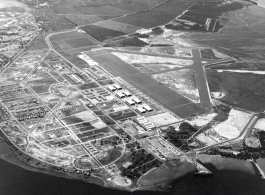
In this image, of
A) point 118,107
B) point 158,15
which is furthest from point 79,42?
point 118,107

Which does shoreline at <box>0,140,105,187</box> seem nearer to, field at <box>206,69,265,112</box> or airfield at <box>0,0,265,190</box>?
airfield at <box>0,0,265,190</box>

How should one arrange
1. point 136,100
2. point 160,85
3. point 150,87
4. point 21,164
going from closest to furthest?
1. point 21,164
2. point 136,100
3. point 150,87
4. point 160,85

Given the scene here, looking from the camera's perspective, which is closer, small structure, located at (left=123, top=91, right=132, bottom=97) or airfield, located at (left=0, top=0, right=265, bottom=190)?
airfield, located at (left=0, top=0, right=265, bottom=190)

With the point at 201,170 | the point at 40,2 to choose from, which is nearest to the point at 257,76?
the point at 201,170

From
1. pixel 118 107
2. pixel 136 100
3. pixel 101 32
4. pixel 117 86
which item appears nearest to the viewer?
pixel 118 107

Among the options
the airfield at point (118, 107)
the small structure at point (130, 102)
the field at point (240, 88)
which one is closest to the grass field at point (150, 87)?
the airfield at point (118, 107)

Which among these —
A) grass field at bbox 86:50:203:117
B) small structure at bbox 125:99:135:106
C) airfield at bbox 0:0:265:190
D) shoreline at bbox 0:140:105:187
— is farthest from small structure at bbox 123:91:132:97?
shoreline at bbox 0:140:105:187

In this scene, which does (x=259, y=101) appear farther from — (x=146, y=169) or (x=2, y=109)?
(x=2, y=109)

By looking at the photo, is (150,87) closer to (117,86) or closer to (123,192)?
(117,86)

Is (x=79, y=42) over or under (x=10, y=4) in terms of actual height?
under
